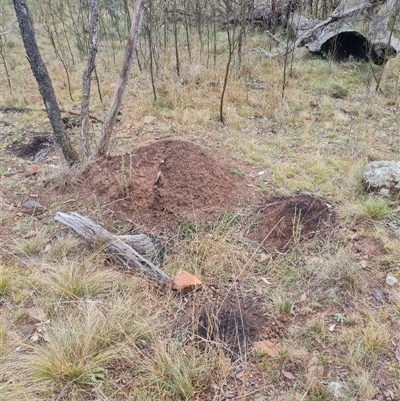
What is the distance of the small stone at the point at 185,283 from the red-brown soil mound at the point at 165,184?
2.79 feet

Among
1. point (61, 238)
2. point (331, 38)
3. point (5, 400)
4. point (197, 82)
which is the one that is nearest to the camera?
point (5, 400)

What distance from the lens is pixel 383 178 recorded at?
3.71 meters

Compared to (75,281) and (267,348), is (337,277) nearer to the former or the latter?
(267,348)

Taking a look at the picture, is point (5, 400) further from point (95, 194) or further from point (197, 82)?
point (197, 82)

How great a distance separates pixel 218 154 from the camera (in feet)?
15.5

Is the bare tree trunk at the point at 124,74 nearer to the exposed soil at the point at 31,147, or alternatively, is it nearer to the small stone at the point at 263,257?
the exposed soil at the point at 31,147

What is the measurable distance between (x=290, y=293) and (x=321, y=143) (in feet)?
9.69

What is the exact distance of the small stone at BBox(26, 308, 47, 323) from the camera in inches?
91.4

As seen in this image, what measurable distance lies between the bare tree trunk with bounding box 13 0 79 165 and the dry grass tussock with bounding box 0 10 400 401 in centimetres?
42

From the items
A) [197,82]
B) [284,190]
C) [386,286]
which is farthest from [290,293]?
[197,82]

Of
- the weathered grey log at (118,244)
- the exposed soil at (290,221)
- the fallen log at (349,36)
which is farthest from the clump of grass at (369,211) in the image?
the fallen log at (349,36)

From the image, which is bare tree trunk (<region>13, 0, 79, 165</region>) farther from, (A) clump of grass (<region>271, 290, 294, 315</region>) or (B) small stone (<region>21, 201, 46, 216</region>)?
(A) clump of grass (<region>271, 290, 294, 315</region>)

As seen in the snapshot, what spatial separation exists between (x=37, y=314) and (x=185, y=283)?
1.00 metres

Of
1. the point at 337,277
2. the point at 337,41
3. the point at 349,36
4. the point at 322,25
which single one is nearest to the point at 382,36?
the point at 349,36
